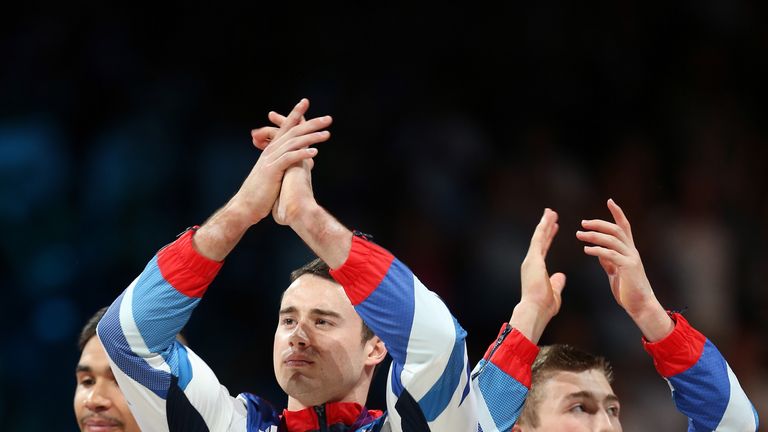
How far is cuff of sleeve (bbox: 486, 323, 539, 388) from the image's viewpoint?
3.44m

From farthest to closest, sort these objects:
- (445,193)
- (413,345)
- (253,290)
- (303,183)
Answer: (445,193)
(253,290)
(303,183)
(413,345)

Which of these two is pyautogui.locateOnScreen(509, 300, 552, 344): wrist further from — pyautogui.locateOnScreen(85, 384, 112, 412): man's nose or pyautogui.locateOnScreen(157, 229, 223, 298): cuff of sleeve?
pyautogui.locateOnScreen(85, 384, 112, 412): man's nose

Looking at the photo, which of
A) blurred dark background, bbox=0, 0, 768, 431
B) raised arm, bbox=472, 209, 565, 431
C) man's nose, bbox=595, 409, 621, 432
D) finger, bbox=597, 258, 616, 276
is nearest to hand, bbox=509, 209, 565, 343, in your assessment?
raised arm, bbox=472, 209, 565, 431

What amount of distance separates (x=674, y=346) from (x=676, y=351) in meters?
0.02

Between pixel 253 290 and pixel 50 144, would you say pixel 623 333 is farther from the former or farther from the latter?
pixel 50 144

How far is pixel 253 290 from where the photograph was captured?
6.11 meters

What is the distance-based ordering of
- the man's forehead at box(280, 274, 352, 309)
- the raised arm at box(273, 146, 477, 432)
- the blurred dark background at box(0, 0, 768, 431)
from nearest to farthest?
1. the raised arm at box(273, 146, 477, 432)
2. the man's forehead at box(280, 274, 352, 309)
3. the blurred dark background at box(0, 0, 768, 431)

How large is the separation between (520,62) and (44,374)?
3.41 meters

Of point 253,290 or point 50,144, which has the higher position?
point 50,144

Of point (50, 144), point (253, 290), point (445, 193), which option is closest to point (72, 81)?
point (50, 144)

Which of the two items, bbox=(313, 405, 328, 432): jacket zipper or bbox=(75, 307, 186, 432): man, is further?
bbox=(75, 307, 186, 432): man

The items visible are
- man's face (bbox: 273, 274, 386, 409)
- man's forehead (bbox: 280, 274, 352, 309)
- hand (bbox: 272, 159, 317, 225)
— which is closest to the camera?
hand (bbox: 272, 159, 317, 225)

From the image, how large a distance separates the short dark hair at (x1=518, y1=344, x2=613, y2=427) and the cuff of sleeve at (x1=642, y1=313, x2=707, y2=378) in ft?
1.57

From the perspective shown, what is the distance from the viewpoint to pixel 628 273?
3.49m
